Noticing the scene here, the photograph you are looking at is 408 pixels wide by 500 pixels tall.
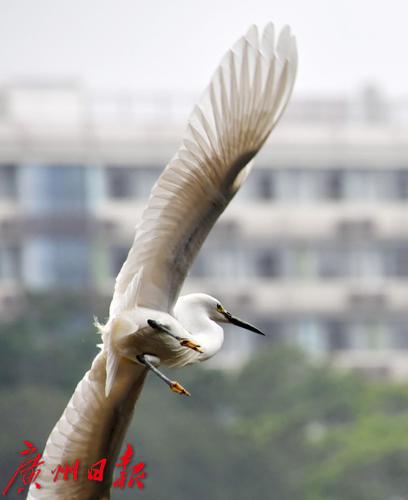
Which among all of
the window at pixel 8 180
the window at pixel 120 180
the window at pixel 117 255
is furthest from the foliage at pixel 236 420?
the window at pixel 8 180

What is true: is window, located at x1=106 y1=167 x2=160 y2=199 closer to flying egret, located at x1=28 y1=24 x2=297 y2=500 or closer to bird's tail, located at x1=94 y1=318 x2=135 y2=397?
flying egret, located at x1=28 y1=24 x2=297 y2=500

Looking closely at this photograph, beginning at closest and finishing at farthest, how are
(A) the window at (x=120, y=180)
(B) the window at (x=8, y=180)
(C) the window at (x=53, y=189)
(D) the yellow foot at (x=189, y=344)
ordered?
(D) the yellow foot at (x=189, y=344)
(C) the window at (x=53, y=189)
(B) the window at (x=8, y=180)
(A) the window at (x=120, y=180)

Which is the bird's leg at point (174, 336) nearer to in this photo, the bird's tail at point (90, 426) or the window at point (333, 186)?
the bird's tail at point (90, 426)

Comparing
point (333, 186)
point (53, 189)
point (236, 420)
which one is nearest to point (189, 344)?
point (236, 420)

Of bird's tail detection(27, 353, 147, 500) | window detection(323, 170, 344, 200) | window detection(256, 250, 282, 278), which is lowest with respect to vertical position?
window detection(256, 250, 282, 278)

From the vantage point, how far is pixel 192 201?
51.6 feet

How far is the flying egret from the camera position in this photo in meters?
15.6

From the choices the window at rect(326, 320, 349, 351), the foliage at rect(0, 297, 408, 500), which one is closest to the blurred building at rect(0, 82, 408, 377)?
the window at rect(326, 320, 349, 351)

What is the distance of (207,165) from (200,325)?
105cm

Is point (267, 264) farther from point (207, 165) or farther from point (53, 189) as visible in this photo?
point (207, 165)

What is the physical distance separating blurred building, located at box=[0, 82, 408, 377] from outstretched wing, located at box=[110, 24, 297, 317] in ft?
142

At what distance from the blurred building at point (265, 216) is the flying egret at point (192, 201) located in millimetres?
43142

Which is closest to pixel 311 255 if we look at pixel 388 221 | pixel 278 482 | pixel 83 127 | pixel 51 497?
pixel 388 221

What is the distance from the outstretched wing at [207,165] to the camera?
1558 centimetres
